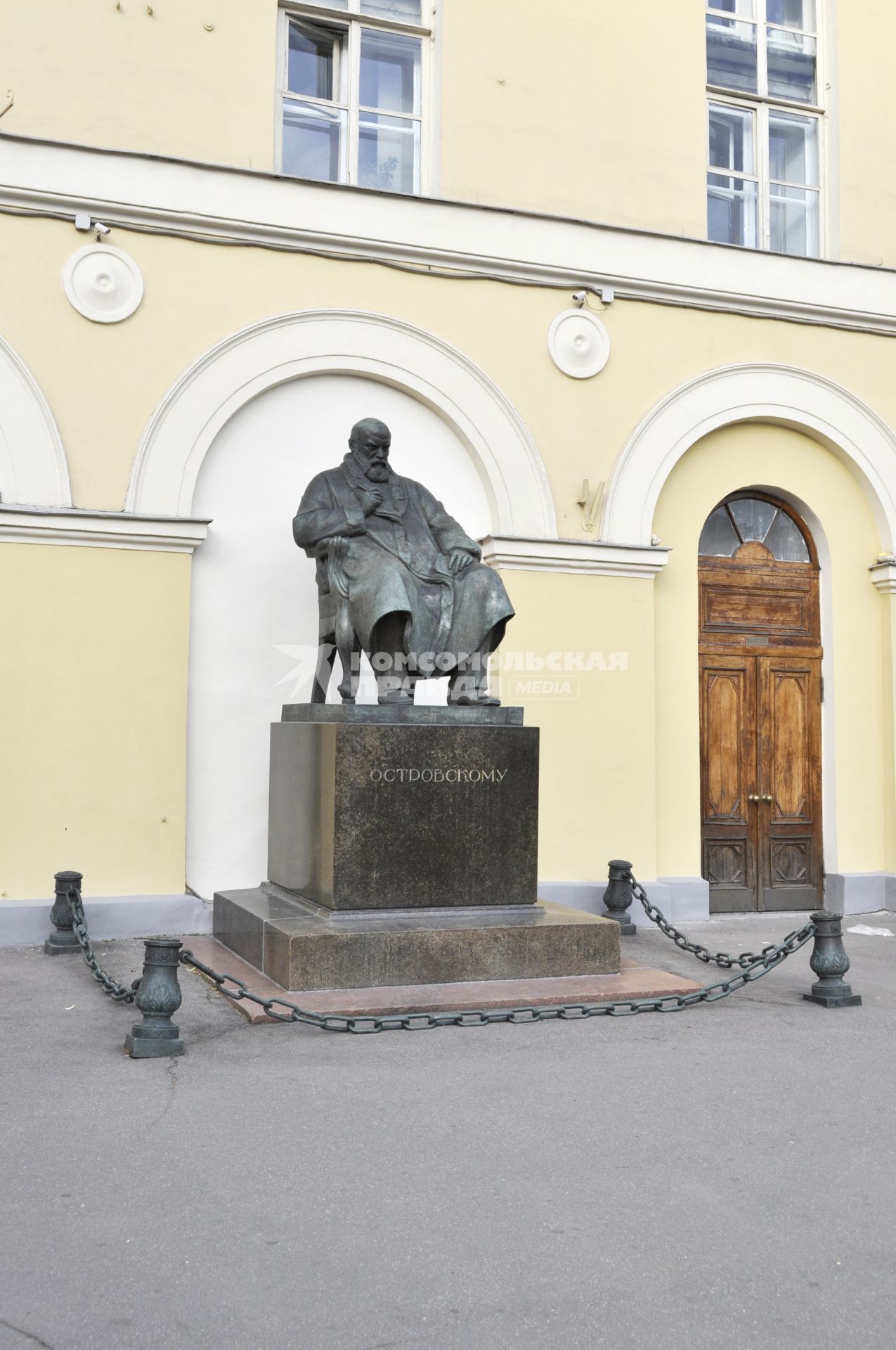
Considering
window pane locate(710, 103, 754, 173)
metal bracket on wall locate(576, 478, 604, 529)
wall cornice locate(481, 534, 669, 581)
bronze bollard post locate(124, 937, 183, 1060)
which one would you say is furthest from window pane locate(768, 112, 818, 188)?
bronze bollard post locate(124, 937, 183, 1060)

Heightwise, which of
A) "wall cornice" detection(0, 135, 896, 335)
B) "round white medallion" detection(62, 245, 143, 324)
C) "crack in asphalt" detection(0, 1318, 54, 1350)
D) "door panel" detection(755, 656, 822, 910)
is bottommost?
"crack in asphalt" detection(0, 1318, 54, 1350)

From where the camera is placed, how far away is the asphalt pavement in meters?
2.59

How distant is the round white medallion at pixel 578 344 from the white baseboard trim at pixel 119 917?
14.9 feet

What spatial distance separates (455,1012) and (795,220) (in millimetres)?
7523

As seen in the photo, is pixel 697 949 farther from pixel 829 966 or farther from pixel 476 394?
pixel 476 394

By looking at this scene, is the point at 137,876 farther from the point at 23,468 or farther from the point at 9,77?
the point at 9,77

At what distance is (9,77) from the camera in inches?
291

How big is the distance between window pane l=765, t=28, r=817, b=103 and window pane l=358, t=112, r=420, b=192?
3231mm

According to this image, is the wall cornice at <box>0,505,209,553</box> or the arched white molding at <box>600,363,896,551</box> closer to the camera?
the wall cornice at <box>0,505,209,553</box>

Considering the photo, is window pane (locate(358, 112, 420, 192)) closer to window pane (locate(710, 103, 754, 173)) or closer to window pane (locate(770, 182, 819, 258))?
window pane (locate(710, 103, 754, 173))

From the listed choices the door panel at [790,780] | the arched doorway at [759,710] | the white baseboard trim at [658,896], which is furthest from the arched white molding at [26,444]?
the door panel at [790,780]

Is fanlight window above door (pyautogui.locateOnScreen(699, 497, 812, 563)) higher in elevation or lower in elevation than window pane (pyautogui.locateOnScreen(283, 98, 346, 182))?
lower

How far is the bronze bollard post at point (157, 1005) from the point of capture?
4.55m

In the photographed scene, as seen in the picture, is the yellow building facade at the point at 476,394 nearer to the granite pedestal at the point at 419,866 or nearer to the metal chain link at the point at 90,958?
the metal chain link at the point at 90,958
